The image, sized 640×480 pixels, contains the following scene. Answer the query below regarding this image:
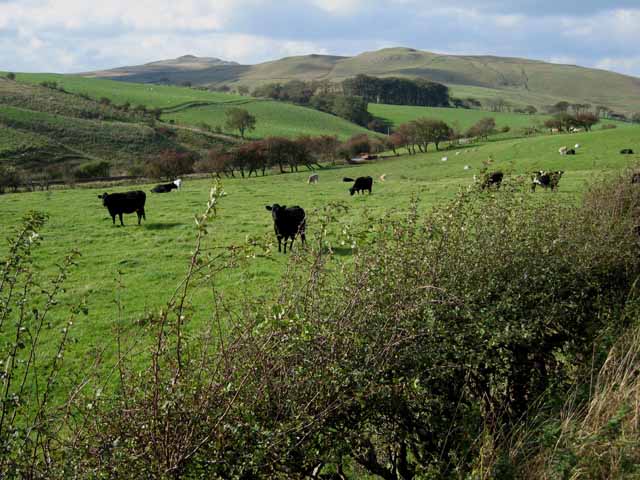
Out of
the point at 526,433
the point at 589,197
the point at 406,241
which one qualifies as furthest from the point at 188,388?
the point at 589,197

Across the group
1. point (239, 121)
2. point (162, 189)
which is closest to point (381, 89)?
point (239, 121)

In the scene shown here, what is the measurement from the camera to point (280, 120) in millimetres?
109812

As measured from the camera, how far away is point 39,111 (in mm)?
85625

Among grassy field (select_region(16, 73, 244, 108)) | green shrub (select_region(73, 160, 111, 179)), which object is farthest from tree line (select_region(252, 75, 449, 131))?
green shrub (select_region(73, 160, 111, 179))

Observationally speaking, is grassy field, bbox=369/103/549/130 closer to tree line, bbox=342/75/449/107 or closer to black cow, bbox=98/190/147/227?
tree line, bbox=342/75/449/107

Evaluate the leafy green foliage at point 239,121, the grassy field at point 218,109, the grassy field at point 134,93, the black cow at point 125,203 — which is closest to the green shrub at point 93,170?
the leafy green foliage at point 239,121

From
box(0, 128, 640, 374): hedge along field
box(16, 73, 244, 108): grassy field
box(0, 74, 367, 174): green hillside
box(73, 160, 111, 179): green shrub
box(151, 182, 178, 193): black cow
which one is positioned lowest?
box(0, 128, 640, 374): hedge along field

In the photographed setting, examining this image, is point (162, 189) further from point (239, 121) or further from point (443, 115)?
point (443, 115)

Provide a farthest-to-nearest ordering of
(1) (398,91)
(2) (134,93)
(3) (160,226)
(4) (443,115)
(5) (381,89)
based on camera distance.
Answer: (1) (398,91) → (5) (381,89) → (4) (443,115) → (2) (134,93) → (3) (160,226)

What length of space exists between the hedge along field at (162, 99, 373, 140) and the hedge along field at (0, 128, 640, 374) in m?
59.4

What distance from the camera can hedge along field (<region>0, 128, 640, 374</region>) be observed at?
1055cm

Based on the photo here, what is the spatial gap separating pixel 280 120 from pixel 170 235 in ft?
305

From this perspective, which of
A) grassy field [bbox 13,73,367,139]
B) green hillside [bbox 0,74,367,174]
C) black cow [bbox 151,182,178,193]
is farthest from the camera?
grassy field [bbox 13,73,367,139]

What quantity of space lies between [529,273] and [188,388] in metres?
4.13
